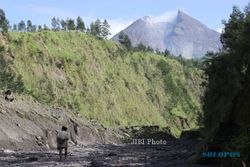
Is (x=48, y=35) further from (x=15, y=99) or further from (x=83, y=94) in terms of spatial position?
(x=15, y=99)

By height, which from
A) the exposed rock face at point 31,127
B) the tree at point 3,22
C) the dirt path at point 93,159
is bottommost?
the dirt path at point 93,159

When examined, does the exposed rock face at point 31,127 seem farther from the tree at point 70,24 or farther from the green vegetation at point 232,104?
the tree at point 70,24

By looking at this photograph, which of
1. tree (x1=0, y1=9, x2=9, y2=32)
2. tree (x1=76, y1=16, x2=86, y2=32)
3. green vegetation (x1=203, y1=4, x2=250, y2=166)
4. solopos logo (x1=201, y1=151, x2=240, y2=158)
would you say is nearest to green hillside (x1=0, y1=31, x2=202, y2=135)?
tree (x1=0, y1=9, x2=9, y2=32)

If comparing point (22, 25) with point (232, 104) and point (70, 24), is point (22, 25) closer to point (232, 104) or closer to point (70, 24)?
point (70, 24)

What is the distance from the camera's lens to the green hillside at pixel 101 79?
101375 mm

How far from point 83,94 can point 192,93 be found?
59.1 metres

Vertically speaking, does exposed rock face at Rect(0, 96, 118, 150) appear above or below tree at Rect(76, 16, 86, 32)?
below

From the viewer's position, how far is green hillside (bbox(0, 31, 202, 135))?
101 m

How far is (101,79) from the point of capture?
124812 mm

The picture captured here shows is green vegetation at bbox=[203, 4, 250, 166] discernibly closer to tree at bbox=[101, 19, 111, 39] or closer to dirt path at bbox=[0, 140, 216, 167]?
dirt path at bbox=[0, 140, 216, 167]

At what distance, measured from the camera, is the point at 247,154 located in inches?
792

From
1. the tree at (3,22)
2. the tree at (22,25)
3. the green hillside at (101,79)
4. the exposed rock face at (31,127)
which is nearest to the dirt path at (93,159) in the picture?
the exposed rock face at (31,127)

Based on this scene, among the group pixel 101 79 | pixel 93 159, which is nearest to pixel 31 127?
pixel 93 159

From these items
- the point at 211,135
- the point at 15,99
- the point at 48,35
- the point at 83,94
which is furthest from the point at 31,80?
the point at 211,135
